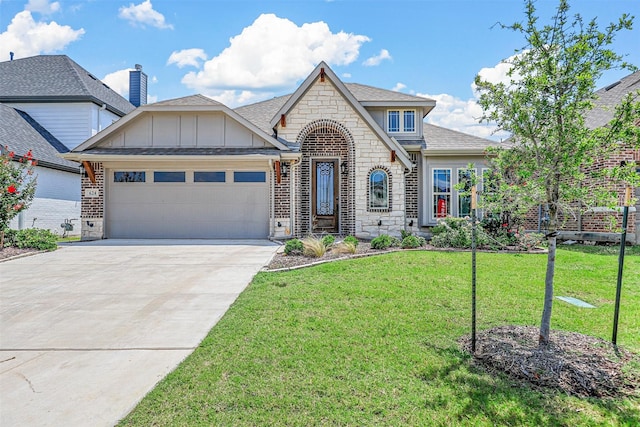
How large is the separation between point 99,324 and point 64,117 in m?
18.8

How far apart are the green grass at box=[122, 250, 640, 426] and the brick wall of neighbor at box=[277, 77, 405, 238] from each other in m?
6.37

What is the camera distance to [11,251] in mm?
10250

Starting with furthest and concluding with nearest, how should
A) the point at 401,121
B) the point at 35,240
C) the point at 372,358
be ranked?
the point at 401,121
the point at 35,240
the point at 372,358

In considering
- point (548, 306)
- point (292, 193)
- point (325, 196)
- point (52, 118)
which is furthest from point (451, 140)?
point (52, 118)

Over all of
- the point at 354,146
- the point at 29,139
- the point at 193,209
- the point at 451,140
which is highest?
the point at 29,139

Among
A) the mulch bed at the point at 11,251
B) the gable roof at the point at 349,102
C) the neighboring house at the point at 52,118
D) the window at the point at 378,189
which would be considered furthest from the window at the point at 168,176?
the window at the point at 378,189

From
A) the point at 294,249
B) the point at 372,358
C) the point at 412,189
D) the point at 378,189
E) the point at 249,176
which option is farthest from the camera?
the point at 412,189

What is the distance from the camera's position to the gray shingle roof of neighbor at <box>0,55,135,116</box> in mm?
19750

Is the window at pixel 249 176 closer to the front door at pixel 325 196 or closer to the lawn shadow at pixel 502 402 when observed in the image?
the front door at pixel 325 196

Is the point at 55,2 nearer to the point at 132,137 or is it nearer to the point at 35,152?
the point at 132,137

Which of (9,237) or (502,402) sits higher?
(9,237)

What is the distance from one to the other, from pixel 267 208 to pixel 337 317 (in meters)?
8.71

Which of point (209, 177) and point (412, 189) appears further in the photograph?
point (412, 189)

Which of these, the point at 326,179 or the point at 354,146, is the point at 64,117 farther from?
the point at 354,146
